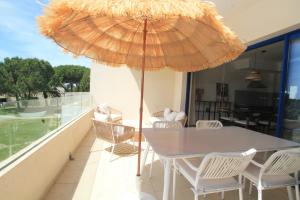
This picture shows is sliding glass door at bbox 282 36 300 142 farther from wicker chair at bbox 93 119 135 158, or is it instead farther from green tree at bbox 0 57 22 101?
green tree at bbox 0 57 22 101

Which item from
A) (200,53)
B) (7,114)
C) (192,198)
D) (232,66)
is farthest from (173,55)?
(232,66)

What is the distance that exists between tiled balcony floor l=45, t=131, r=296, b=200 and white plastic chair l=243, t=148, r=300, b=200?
60 cm

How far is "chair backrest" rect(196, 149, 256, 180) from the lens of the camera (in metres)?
1.68

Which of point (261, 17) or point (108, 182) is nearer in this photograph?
point (108, 182)

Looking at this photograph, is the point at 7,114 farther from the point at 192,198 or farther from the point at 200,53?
the point at 200,53

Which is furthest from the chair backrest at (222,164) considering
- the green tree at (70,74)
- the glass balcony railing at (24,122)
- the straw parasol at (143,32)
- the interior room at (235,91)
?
the green tree at (70,74)

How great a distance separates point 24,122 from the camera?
202 centimetres

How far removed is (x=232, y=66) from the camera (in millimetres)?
6691

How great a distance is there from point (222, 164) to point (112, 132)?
231 centimetres

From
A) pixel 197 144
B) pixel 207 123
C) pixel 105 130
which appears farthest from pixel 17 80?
pixel 197 144

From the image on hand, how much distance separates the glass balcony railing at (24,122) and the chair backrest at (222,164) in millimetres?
1604

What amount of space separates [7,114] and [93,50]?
139 centimetres

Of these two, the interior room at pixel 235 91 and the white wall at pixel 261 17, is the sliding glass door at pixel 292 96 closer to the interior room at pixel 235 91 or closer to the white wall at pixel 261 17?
the white wall at pixel 261 17

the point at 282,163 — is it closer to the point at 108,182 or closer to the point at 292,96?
the point at 292,96
